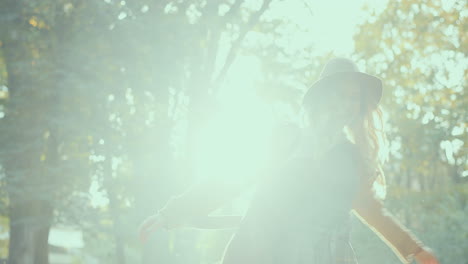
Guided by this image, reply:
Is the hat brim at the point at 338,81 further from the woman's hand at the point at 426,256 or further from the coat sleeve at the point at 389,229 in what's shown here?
the woman's hand at the point at 426,256

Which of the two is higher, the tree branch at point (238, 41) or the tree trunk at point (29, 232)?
the tree branch at point (238, 41)

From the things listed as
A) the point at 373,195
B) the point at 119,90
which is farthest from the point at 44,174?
the point at 373,195

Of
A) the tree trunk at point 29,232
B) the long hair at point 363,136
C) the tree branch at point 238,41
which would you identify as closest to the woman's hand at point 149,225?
the long hair at point 363,136

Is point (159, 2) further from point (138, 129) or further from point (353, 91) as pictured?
point (353, 91)

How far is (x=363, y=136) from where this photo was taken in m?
3.15

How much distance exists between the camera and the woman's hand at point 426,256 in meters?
3.37

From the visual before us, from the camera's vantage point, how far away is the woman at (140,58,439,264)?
111 inches

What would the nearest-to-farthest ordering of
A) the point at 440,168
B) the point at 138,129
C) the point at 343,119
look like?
the point at 343,119 < the point at 138,129 < the point at 440,168

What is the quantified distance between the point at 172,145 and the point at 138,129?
146 cm

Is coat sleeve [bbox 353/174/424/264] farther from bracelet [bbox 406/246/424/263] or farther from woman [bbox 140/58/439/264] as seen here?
woman [bbox 140/58/439/264]

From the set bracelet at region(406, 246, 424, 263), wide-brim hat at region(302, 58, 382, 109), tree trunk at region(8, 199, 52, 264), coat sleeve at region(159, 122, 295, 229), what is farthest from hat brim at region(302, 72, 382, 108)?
tree trunk at region(8, 199, 52, 264)

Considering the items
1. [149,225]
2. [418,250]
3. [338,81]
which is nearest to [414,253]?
[418,250]

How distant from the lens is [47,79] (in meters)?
11.5

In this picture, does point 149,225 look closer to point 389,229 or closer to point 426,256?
point 389,229
